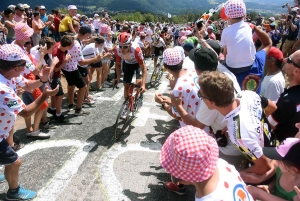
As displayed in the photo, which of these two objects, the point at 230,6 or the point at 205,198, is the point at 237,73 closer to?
the point at 230,6

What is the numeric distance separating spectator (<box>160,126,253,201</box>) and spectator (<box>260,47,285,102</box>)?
2.81 meters

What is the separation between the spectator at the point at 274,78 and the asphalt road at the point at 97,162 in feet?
6.74

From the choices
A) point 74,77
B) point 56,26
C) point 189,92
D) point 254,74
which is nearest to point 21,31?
point 74,77

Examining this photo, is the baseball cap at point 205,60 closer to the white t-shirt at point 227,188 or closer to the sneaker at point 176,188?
the white t-shirt at point 227,188

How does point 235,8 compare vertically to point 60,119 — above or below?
above

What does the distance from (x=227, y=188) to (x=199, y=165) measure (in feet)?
1.09

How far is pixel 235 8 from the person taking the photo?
12.8ft

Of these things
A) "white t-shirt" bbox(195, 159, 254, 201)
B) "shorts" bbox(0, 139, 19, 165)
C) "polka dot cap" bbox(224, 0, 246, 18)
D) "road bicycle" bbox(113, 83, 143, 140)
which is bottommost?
"road bicycle" bbox(113, 83, 143, 140)

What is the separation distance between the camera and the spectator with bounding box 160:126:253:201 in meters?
1.67

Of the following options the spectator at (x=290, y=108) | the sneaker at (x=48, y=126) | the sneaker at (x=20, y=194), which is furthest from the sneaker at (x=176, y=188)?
the sneaker at (x=48, y=126)

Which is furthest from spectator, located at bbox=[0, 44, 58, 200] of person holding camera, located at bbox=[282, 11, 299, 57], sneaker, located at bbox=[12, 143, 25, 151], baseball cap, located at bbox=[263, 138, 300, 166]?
person holding camera, located at bbox=[282, 11, 299, 57]

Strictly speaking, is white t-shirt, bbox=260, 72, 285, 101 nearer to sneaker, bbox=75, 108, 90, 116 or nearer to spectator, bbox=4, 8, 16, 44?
sneaker, bbox=75, 108, 90, 116

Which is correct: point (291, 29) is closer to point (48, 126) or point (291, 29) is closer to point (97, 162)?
point (97, 162)

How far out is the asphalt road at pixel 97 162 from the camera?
3.77 meters
